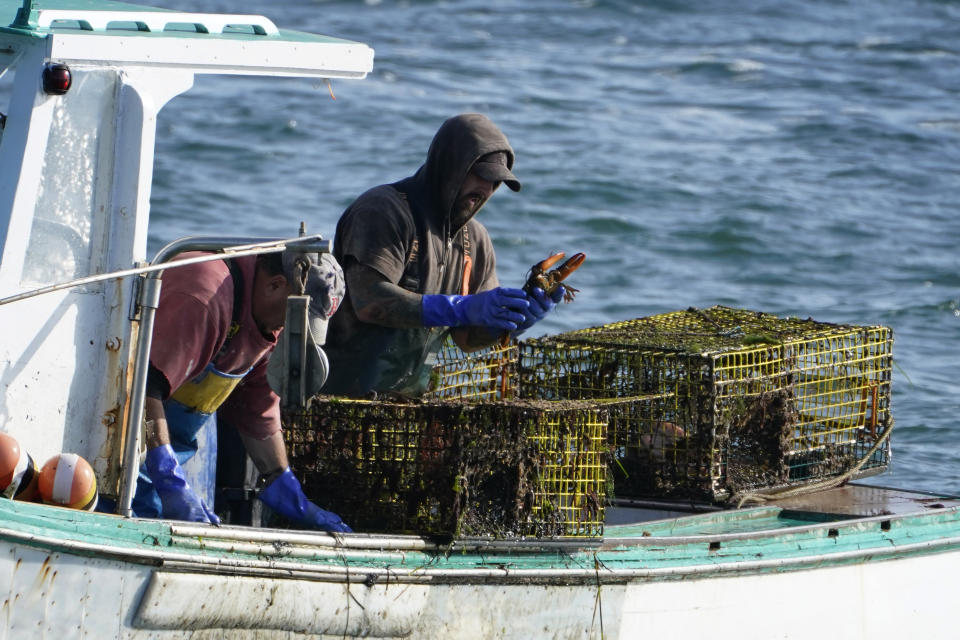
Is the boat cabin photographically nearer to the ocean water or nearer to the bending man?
the bending man

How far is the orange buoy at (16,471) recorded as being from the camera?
4.12 metres

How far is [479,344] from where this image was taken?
19.2ft

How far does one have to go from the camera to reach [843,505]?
21.7 ft

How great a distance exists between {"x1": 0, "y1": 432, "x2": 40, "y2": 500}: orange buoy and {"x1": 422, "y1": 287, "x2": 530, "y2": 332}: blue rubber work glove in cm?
164

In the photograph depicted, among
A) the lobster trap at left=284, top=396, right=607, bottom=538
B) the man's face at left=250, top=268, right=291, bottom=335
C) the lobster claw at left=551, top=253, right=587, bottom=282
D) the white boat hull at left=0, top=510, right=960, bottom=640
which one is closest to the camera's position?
the white boat hull at left=0, top=510, right=960, bottom=640

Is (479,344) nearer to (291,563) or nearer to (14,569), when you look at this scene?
(291,563)

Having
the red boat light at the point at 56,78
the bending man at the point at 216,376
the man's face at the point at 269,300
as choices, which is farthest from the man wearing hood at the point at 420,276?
the red boat light at the point at 56,78

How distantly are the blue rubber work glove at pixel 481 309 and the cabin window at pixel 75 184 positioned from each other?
140 centimetres

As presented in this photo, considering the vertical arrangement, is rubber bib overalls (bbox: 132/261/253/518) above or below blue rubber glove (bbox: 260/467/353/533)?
above

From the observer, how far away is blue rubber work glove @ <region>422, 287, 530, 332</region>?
5.42 meters

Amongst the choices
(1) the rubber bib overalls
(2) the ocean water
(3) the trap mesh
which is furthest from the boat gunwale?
(2) the ocean water

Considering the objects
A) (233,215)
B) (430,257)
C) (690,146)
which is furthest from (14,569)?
(690,146)

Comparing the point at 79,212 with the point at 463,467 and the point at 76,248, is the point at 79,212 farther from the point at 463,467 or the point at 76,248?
Result: the point at 463,467

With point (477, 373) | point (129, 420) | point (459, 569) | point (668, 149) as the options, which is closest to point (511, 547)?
point (459, 569)
